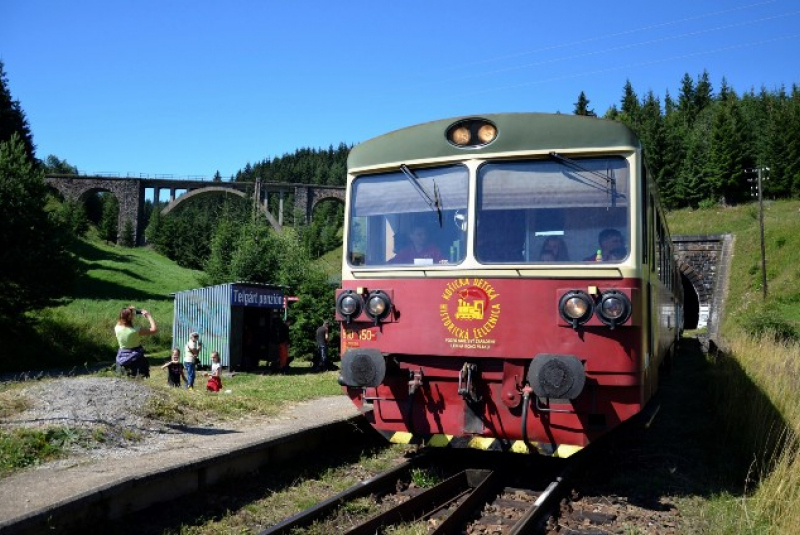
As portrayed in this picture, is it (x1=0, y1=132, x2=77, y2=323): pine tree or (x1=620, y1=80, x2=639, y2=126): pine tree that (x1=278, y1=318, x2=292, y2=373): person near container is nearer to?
(x1=0, y1=132, x2=77, y2=323): pine tree


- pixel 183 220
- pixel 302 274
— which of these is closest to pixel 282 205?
pixel 183 220

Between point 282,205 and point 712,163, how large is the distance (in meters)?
48.5

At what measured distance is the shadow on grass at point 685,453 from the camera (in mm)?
6836

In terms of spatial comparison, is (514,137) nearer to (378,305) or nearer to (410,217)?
(410,217)

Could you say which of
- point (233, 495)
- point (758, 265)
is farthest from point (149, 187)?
point (233, 495)

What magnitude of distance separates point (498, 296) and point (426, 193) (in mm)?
1289

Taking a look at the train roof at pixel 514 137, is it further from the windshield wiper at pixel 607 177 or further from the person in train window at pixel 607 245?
the person in train window at pixel 607 245

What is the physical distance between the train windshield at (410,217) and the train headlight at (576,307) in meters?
1.07

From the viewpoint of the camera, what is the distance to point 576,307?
238 inches

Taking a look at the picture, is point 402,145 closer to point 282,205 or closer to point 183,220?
point 282,205

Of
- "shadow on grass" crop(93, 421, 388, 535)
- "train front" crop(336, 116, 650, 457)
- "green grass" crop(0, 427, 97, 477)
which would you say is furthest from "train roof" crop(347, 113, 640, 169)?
"green grass" crop(0, 427, 97, 477)

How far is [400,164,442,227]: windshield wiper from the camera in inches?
268

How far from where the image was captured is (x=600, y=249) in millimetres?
6242

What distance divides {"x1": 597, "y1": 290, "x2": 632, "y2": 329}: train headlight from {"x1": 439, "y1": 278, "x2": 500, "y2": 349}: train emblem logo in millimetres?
914
